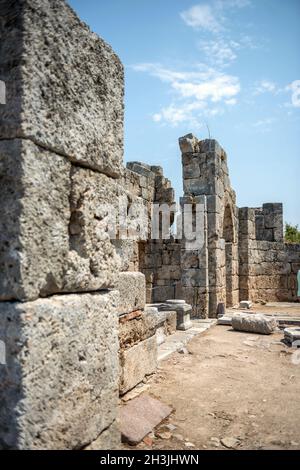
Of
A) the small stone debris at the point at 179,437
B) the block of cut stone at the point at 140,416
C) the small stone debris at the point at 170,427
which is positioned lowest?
the small stone debris at the point at 170,427

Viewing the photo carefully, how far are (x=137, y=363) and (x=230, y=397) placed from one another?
1.06 m

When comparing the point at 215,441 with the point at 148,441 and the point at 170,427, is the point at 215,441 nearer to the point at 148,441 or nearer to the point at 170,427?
the point at 170,427

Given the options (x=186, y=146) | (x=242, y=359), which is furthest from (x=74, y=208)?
(x=186, y=146)

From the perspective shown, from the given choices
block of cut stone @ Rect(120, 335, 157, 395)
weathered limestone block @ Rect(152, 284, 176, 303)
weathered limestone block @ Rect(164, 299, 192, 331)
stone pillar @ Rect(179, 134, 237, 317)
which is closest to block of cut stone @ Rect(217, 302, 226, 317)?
stone pillar @ Rect(179, 134, 237, 317)

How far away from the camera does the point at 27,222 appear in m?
1.77

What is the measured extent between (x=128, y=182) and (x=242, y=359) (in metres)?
7.55

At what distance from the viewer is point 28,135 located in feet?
5.86

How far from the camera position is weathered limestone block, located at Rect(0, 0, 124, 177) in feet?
5.89

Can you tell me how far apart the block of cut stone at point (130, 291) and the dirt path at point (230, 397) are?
0.97 m

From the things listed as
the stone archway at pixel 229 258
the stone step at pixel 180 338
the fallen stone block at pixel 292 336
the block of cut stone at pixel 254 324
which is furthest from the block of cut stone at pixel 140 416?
the stone archway at pixel 229 258

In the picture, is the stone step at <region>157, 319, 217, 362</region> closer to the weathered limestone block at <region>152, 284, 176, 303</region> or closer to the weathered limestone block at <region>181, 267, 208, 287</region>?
the weathered limestone block at <region>181, 267, 208, 287</region>

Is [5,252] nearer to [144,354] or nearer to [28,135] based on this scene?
[28,135]

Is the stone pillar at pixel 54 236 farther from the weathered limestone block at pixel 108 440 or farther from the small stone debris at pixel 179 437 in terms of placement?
the small stone debris at pixel 179 437

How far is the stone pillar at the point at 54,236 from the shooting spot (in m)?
1.74
